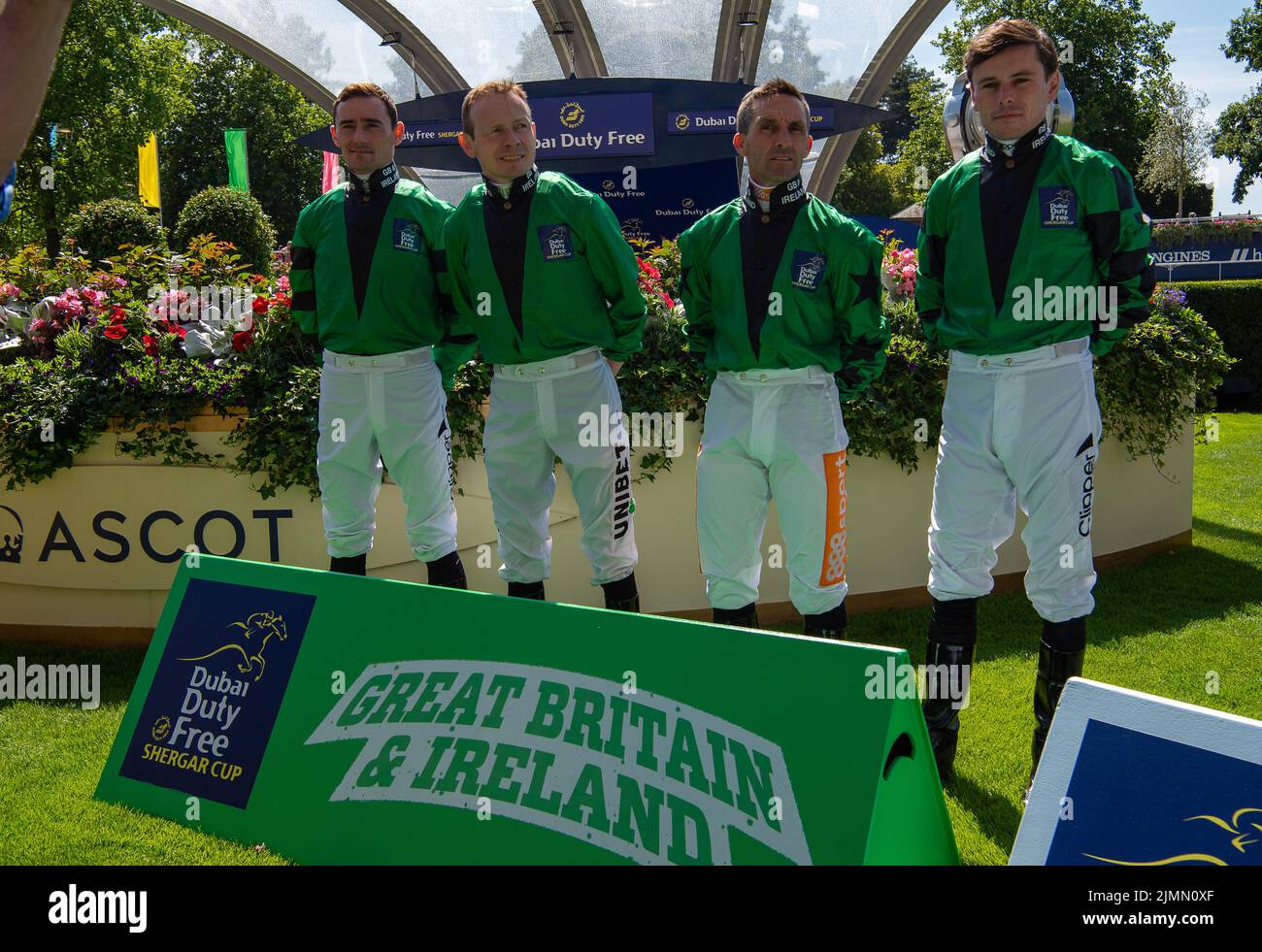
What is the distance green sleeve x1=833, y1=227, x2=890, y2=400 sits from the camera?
3.73 m

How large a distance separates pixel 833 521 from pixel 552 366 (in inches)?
49.7

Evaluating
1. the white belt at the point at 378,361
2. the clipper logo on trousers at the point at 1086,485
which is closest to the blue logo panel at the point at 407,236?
the white belt at the point at 378,361

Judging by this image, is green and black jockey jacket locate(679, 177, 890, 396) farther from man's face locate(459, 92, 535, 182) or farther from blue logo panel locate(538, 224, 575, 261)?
man's face locate(459, 92, 535, 182)

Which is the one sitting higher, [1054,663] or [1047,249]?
[1047,249]

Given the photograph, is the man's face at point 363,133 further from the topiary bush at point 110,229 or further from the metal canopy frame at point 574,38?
the metal canopy frame at point 574,38

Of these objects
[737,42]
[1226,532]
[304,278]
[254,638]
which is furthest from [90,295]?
[737,42]

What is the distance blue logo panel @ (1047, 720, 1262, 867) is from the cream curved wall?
311 centimetres

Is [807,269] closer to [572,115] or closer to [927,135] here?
[572,115]

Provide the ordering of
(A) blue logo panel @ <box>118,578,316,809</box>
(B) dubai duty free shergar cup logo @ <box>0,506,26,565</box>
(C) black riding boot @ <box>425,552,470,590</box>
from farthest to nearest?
(B) dubai duty free shergar cup logo @ <box>0,506,26,565</box> < (C) black riding boot @ <box>425,552,470,590</box> < (A) blue logo panel @ <box>118,578,316,809</box>

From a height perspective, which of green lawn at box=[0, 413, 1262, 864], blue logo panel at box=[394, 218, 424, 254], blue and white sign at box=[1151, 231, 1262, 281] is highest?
blue and white sign at box=[1151, 231, 1262, 281]

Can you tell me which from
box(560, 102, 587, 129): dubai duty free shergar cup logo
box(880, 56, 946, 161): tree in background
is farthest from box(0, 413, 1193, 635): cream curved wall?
box(880, 56, 946, 161): tree in background

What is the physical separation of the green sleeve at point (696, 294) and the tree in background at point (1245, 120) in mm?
45105

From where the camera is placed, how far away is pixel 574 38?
55.1 feet
